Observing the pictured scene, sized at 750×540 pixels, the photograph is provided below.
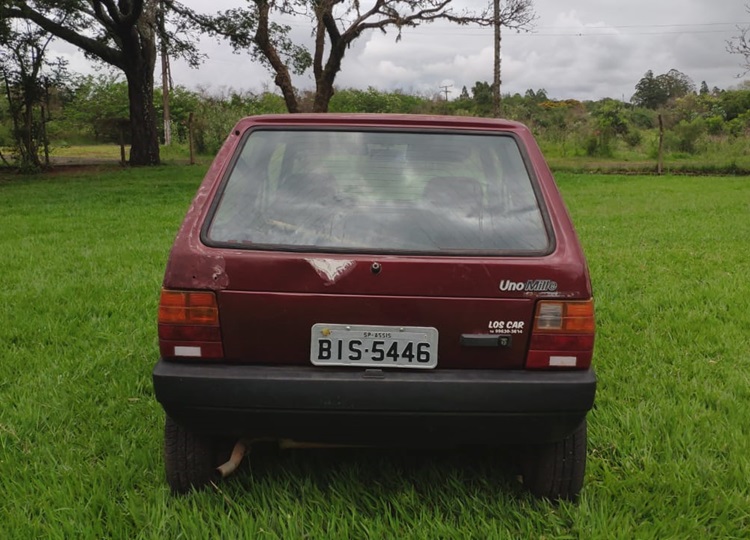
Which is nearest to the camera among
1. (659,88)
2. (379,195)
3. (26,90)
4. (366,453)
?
(379,195)

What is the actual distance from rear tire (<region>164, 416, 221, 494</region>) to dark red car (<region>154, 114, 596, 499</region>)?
0.39 feet

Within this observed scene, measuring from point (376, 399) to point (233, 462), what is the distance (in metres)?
0.69

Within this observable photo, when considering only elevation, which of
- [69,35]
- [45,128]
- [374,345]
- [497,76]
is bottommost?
[374,345]

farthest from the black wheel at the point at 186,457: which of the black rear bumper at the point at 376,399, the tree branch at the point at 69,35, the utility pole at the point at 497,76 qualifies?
the utility pole at the point at 497,76

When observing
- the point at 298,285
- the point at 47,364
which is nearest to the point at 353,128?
the point at 298,285

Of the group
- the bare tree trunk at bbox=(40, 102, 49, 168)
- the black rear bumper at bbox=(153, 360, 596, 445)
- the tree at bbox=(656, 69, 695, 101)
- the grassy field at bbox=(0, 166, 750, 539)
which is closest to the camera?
the black rear bumper at bbox=(153, 360, 596, 445)

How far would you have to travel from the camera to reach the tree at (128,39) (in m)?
16.8

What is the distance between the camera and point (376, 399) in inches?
74.0

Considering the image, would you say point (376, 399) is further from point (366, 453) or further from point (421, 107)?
point (421, 107)

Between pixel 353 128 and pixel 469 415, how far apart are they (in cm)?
110

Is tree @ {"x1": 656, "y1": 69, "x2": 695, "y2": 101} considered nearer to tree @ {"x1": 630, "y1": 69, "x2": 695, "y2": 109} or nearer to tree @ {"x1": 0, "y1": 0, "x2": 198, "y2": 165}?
tree @ {"x1": 630, "y1": 69, "x2": 695, "y2": 109}

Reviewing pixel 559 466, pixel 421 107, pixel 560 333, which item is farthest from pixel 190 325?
pixel 421 107

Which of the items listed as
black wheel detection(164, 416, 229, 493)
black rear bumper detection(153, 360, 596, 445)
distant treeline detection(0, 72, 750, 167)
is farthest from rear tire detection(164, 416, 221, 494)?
distant treeline detection(0, 72, 750, 167)

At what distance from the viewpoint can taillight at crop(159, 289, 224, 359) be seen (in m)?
1.92
